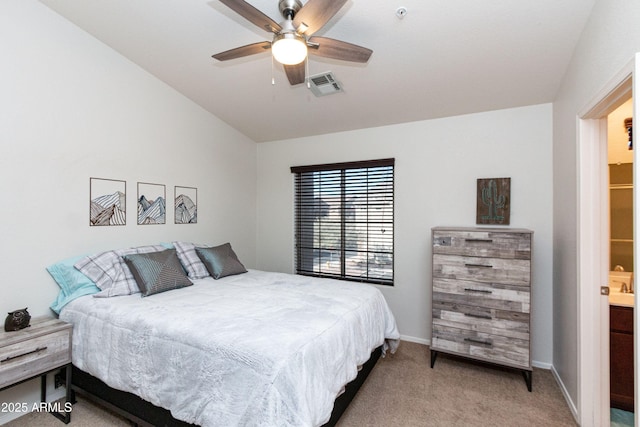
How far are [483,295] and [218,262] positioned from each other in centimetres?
257

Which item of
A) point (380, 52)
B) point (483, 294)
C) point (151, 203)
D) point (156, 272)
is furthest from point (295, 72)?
point (483, 294)

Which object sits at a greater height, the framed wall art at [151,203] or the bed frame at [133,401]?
the framed wall art at [151,203]

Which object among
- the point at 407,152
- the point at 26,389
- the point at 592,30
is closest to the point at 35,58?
the point at 26,389

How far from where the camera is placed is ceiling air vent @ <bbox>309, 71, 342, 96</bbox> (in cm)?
287

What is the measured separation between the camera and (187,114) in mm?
3586

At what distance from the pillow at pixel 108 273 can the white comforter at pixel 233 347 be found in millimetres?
100

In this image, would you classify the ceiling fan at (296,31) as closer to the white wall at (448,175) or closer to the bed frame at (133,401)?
the white wall at (448,175)

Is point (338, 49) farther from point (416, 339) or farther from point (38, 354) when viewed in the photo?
point (416, 339)

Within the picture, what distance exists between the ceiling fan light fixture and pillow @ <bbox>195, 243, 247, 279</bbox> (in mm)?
2176

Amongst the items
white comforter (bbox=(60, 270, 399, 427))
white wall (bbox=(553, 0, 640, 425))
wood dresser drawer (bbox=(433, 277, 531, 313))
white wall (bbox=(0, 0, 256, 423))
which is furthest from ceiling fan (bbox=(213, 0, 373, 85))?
wood dresser drawer (bbox=(433, 277, 531, 313))

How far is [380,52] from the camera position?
2.50 m

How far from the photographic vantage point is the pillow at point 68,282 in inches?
96.1

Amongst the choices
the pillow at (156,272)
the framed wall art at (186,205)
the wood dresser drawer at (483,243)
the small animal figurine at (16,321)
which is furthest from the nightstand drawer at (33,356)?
the wood dresser drawer at (483,243)

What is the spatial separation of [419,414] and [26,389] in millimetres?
2921
